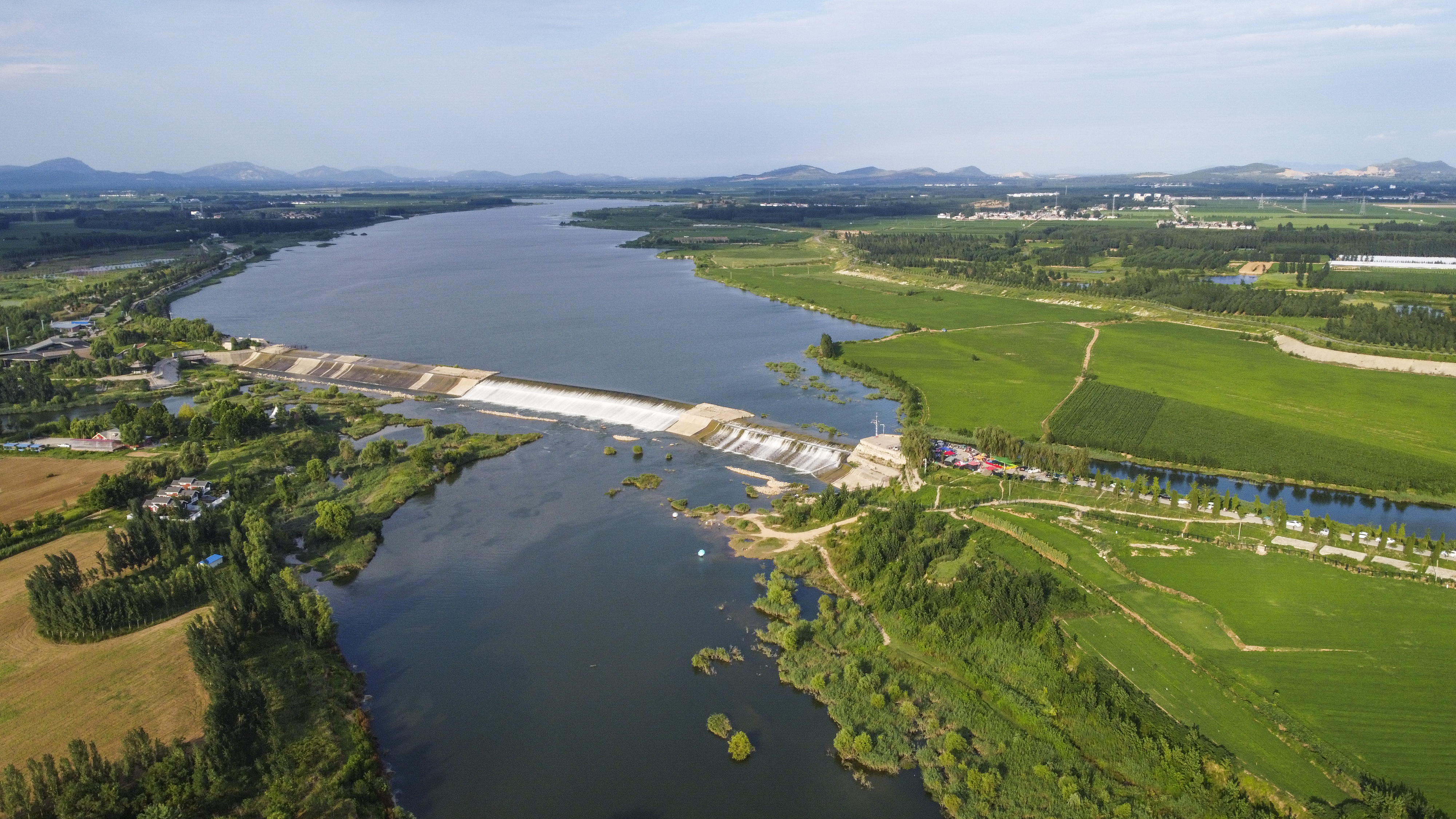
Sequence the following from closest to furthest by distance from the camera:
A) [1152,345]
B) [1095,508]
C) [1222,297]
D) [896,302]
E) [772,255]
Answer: [1095,508] → [1152,345] → [1222,297] → [896,302] → [772,255]

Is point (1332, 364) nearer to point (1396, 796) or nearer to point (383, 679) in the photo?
point (1396, 796)

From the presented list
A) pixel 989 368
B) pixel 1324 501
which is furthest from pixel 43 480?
pixel 1324 501

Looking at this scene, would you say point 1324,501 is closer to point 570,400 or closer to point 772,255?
point 570,400

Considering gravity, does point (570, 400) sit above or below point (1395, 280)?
below

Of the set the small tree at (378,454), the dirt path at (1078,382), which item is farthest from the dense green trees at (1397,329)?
the small tree at (378,454)

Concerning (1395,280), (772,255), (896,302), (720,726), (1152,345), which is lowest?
(720,726)

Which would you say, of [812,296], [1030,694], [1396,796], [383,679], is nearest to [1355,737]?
[1396,796]

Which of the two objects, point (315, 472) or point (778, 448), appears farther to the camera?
point (778, 448)
